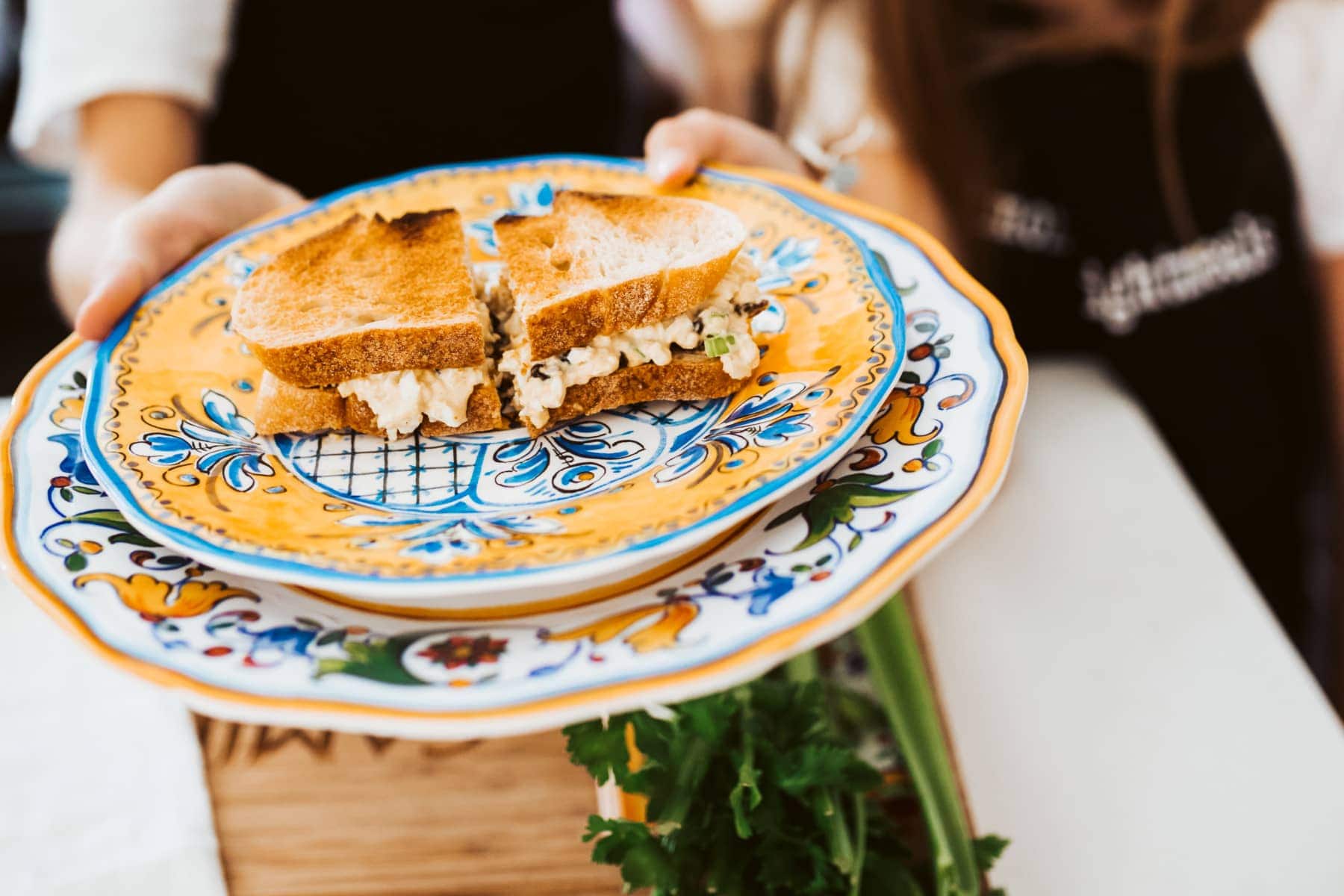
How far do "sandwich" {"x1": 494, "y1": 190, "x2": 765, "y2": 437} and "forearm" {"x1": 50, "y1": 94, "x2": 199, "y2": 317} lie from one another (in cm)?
116

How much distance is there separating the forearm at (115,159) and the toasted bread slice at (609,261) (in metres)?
1.06

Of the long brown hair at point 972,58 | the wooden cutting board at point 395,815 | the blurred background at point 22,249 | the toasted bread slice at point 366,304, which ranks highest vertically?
the long brown hair at point 972,58

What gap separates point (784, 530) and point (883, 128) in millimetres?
1460

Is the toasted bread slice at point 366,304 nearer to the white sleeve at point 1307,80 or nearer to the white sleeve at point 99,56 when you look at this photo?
the white sleeve at point 99,56

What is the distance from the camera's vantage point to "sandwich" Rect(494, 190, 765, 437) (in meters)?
1.01

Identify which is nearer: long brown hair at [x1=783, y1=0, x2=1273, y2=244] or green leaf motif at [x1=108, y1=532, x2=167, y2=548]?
green leaf motif at [x1=108, y1=532, x2=167, y2=548]

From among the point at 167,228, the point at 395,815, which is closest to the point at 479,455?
the point at 395,815

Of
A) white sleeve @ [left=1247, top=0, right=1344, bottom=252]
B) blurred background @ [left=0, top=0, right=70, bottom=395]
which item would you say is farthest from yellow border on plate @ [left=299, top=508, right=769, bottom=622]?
blurred background @ [left=0, top=0, right=70, bottom=395]

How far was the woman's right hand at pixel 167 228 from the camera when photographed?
1.08 metres

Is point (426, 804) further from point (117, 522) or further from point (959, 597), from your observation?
point (959, 597)

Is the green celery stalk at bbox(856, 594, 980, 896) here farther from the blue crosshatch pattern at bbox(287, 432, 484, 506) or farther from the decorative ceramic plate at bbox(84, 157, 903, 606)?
the blue crosshatch pattern at bbox(287, 432, 484, 506)

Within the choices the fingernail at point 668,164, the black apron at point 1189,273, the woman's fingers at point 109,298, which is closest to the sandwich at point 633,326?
the fingernail at point 668,164

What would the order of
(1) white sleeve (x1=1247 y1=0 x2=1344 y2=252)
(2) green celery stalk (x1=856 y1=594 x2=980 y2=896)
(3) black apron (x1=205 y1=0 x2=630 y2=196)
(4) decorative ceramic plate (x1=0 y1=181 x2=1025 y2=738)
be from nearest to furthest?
1. (4) decorative ceramic plate (x1=0 y1=181 x2=1025 y2=738)
2. (2) green celery stalk (x1=856 y1=594 x2=980 y2=896)
3. (1) white sleeve (x1=1247 y1=0 x2=1344 y2=252)
4. (3) black apron (x1=205 y1=0 x2=630 y2=196)

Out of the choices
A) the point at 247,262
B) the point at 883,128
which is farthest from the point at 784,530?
the point at 883,128
